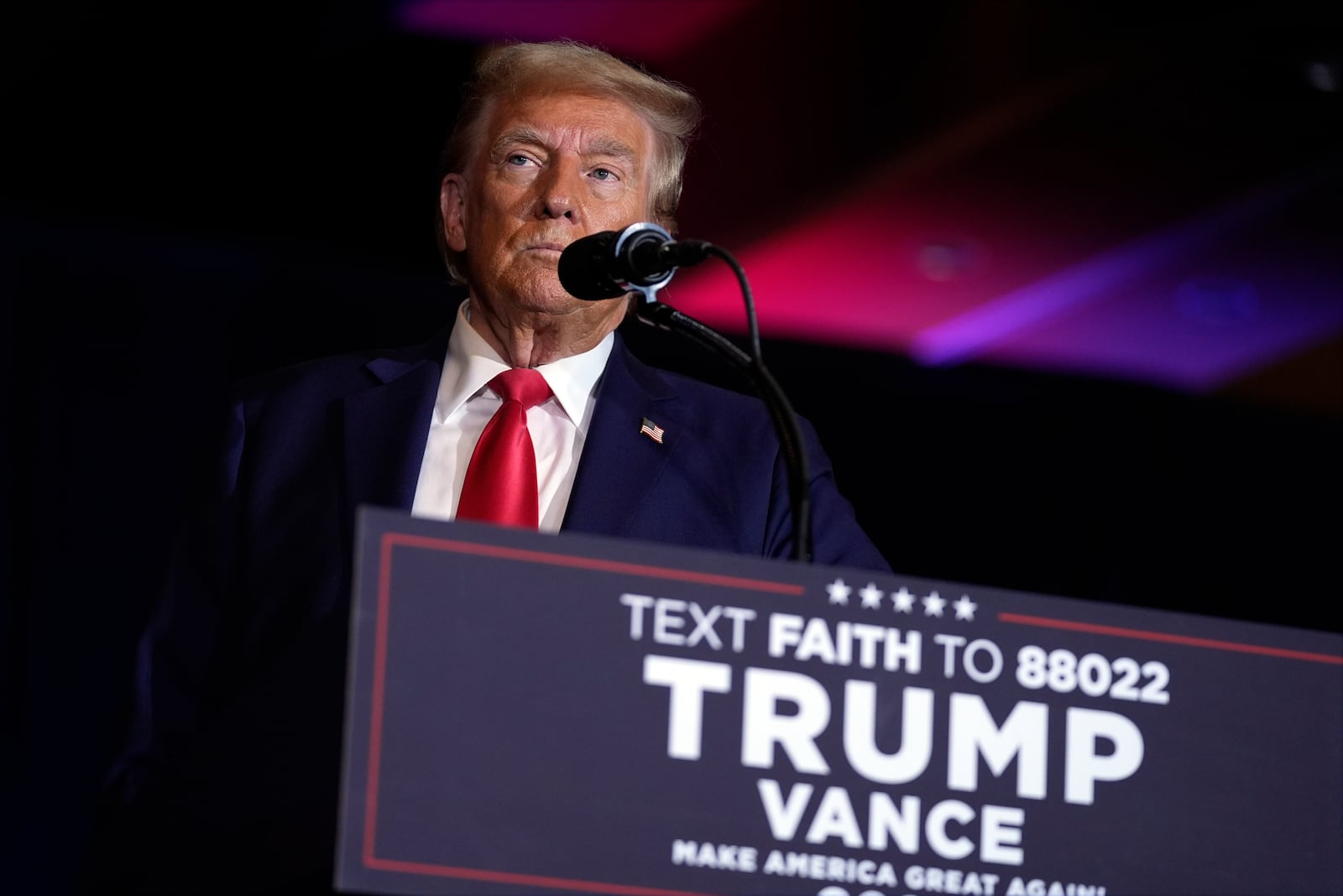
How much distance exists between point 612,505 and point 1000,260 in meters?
3.83

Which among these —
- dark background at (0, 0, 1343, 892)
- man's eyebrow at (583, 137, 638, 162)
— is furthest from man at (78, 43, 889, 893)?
dark background at (0, 0, 1343, 892)

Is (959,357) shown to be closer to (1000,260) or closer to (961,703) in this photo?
(1000,260)

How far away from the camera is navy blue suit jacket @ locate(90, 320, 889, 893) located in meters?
1.49

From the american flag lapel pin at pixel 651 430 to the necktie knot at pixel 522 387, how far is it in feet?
0.41

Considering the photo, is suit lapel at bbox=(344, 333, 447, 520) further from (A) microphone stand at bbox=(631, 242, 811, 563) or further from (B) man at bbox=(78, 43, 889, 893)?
(A) microphone stand at bbox=(631, 242, 811, 563)

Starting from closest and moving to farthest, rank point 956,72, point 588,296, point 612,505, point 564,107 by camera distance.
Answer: point 588,296 < point 612,505 < point 564,107 < point 956,72

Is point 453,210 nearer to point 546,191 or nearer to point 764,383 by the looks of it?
point 546,191

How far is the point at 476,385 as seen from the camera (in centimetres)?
197

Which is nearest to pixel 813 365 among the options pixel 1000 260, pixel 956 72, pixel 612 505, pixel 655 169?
pixel 1000 260

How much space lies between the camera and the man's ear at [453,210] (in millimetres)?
2283

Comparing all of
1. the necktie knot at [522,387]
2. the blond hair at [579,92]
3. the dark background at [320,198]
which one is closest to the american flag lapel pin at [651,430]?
the necktie knot at [522,387]

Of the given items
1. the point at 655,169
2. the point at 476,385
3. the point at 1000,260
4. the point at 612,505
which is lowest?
the point at 612,505

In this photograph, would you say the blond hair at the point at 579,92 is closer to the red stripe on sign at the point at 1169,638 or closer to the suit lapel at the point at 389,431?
the suit lapel at the point at 389,431

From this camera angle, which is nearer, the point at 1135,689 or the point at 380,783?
the point at 380,783
